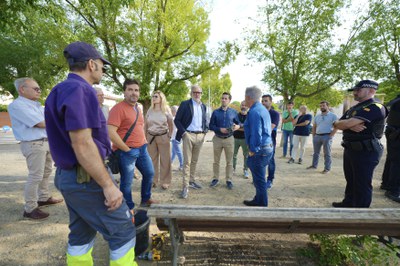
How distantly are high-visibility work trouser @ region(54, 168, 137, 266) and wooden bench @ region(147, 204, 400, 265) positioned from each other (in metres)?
0.41

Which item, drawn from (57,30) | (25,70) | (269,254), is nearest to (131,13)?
(57,30)

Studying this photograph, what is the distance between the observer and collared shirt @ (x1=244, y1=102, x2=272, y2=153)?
10.7 feet

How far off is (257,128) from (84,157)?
8.33 feet

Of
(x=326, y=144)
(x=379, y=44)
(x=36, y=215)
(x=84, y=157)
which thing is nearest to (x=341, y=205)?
(x=326, y=144)

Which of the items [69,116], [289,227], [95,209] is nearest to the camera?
[69,116]

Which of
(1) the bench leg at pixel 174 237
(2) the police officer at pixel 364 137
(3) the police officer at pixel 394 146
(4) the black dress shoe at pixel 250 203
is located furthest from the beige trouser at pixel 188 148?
(3) the police officer at pixel 394 146

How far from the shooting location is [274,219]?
1923mm

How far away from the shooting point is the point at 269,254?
7.94 feet

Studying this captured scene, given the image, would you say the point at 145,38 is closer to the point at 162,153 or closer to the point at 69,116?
the point at 162,153

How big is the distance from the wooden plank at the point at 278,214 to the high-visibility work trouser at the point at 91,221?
1.37 feet

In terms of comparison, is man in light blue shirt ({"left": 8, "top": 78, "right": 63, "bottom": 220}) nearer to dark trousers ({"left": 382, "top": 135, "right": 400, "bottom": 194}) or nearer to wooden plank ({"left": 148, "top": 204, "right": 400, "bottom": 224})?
wooden plank ({"left": 148, "top": 204, "right": 400, "bottom": 224})

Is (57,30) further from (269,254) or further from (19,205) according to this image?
(269,254)

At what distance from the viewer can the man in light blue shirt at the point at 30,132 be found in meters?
2.98

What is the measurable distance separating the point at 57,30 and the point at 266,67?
32.3ft
